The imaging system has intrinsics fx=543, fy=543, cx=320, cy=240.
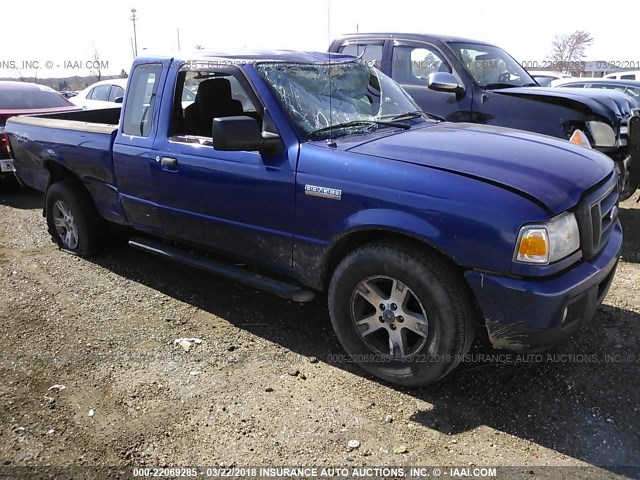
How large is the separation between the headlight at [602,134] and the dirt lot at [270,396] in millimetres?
1827

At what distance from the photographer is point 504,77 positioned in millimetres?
6664

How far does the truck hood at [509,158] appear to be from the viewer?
2719 mm

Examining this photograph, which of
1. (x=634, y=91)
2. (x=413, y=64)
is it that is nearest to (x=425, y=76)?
(x=413, y=64)

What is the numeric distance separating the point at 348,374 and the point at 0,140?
6.78 metres

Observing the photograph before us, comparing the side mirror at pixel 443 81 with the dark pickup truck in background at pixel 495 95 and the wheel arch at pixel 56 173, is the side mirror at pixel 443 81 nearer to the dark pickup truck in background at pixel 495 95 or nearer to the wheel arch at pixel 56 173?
the dark pickup truck in background at pixel 495 95

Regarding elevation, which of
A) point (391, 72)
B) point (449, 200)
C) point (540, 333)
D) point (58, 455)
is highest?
point (391, 72)

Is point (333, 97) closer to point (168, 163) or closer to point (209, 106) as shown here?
point (209, 106)

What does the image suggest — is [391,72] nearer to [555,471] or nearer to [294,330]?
[294,330]

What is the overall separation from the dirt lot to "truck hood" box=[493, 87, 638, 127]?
209 cm

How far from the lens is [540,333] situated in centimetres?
265

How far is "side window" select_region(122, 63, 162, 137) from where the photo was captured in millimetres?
4191

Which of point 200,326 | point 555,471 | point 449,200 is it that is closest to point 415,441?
point 555,471

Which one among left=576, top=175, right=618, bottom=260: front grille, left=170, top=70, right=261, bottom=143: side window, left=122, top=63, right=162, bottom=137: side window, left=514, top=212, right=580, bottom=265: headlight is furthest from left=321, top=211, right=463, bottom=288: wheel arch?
left=122, top=63, right=162, bottom=137: side window

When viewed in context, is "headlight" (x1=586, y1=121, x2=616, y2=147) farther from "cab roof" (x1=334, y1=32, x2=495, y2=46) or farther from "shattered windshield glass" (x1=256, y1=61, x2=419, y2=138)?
"shattered windshield glass" (x1=256, y1=61, x2=419, y2=138)
